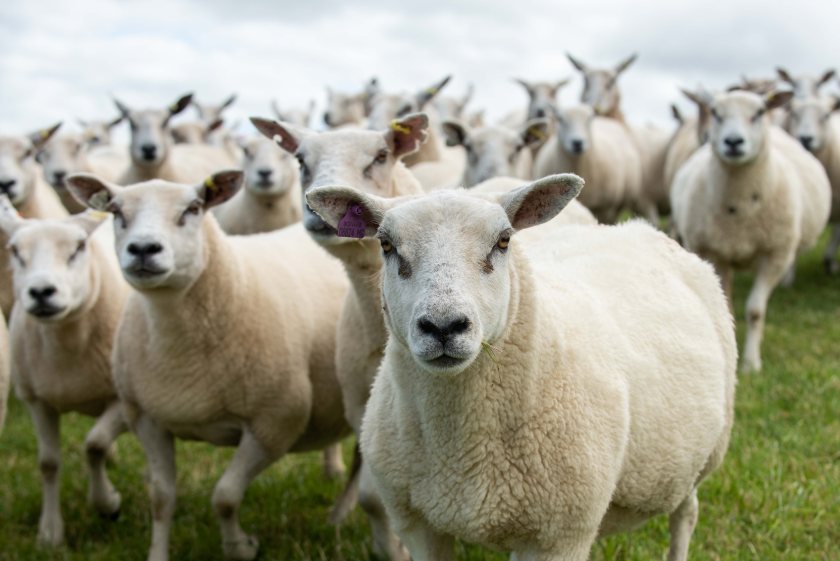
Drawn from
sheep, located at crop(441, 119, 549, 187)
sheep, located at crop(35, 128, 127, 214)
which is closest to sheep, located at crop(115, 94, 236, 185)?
sheep, located at crop(35, 128, 127, 214)

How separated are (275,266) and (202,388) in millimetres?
905

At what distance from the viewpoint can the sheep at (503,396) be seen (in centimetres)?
277

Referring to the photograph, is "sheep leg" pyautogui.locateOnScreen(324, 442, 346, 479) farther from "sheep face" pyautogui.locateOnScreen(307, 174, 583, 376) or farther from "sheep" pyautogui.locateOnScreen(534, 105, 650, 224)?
"sheep" pyautogui.locateOnScreen(534, 105, 650, 224)

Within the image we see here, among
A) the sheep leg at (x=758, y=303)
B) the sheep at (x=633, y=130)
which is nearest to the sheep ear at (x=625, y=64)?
the sheep at (x=633, y=130)

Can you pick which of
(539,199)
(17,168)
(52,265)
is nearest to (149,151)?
(17,168)

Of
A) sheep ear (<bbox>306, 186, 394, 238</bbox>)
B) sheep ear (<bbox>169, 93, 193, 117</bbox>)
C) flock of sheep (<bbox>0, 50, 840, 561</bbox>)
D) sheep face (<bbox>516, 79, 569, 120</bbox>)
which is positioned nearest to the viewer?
flock of sheep (<bbox>0, 50, 840, 561</bbox>)

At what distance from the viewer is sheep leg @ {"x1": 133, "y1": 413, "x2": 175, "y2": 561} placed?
466cm

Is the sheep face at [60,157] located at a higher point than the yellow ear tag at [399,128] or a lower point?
lower

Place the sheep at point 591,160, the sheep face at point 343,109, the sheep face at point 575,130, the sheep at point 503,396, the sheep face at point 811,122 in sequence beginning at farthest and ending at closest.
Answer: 1. the sheep face at point 343,109
2. the sheep face at point 811,122
3. the sheep at point 591,160
4. the sheep face at point 575,130
5. the sheep at point 503,396

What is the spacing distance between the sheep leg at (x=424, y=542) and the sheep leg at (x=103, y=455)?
256 centimetres

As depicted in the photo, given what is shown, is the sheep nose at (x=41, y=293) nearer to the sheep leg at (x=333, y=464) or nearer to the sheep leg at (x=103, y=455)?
the sheep leg at (x=103, y=455)

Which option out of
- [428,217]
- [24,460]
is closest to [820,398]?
[428,217]

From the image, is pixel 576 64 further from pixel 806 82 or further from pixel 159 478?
pixel 159 478

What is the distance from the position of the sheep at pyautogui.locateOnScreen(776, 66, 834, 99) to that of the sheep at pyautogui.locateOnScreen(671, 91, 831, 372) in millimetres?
7526
